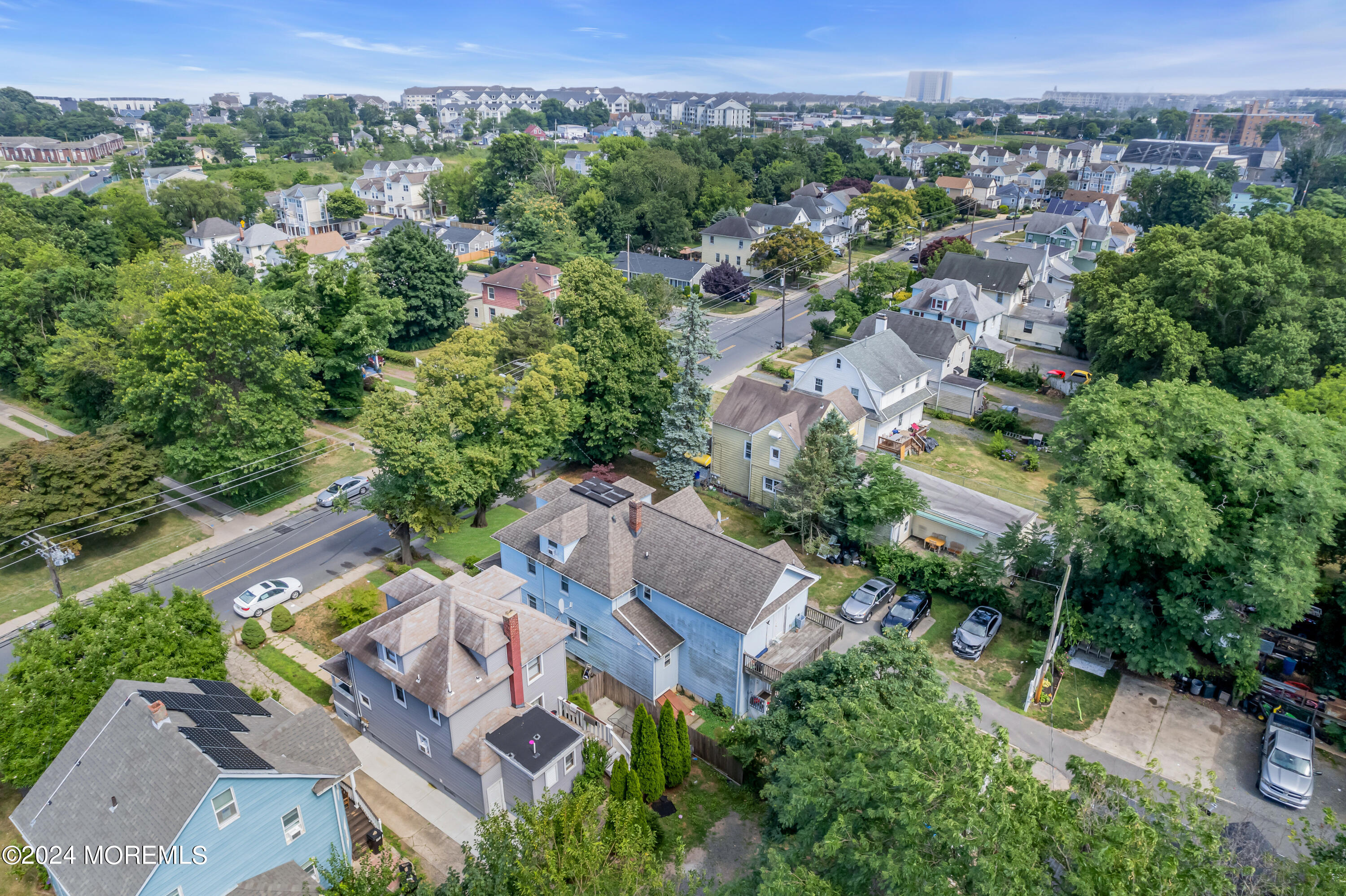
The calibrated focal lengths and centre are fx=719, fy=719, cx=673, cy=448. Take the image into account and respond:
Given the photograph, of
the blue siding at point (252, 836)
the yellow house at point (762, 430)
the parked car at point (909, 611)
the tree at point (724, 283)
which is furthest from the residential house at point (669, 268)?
the blue siding at point (252, 836)

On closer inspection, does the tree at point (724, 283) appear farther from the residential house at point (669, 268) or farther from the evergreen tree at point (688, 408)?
the evergreen tree at point (688, 408)

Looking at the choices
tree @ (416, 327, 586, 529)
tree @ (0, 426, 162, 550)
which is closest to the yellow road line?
tree @ (0, 426, 162, 550)

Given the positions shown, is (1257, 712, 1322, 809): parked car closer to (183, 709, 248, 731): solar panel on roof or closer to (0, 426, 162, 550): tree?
(183, 709, 248, 731): solar panel on roof

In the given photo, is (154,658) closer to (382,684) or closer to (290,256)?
(382,684)

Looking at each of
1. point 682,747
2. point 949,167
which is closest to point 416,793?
point 682,747

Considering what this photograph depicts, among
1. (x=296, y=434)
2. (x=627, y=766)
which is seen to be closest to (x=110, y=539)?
(x=296, y=434)
